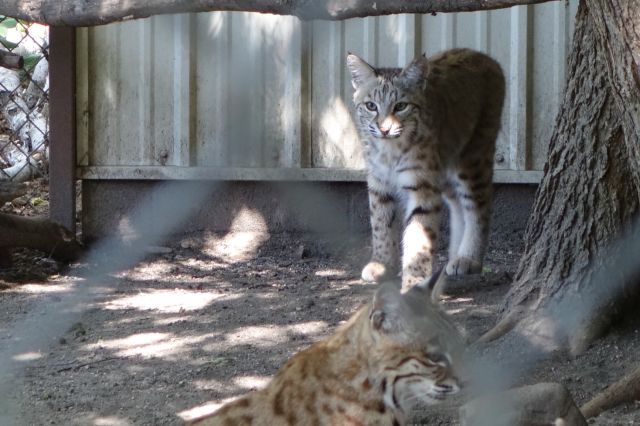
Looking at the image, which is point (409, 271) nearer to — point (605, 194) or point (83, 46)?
point (605, 194)

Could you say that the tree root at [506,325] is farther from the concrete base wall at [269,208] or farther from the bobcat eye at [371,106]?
the concrete base wall at [269,208]

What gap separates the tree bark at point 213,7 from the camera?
133 inches

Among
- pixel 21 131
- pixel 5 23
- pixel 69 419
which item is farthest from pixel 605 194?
pixel 21 131

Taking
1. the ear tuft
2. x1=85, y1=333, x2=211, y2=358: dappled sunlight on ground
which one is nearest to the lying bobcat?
the ear tuft

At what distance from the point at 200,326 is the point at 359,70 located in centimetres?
191

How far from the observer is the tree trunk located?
4125mm

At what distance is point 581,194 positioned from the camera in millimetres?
4266

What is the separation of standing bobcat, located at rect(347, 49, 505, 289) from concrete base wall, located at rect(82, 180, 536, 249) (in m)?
0.56

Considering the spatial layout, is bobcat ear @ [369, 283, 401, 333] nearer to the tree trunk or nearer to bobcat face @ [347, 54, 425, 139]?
the tree trunk

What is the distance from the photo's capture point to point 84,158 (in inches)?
279

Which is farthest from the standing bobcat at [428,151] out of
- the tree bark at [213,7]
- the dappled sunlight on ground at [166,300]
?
the tree bark at [213,7]

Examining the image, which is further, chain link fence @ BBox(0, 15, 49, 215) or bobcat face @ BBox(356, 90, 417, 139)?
chain link fence @ BBox(0, 15, 49, 215)

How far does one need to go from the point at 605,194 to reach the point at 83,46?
408 centimetres

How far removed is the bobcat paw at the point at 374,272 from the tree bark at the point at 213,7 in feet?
6.90
